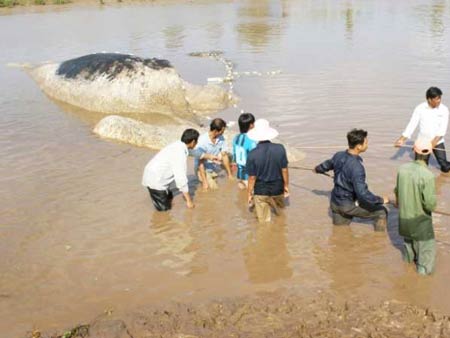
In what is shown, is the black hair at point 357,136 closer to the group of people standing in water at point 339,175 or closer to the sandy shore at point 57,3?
the group of people standing in water at point 339,175

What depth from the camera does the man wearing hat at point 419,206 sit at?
493 cm

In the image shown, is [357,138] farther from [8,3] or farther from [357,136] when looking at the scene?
[8,3]

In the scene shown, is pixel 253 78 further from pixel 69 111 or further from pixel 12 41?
pixel 12 41

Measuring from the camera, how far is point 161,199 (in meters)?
7.00

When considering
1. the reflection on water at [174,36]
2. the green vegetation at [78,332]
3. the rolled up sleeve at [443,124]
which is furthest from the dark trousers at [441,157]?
the reflection on water at [174,36]

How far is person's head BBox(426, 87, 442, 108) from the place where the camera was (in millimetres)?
7449

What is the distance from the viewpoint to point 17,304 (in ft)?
16.5

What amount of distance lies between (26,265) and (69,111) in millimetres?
7778

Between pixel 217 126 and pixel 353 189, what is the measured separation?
214 centimetres

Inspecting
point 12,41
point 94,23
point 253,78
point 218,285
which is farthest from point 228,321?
point 94,23

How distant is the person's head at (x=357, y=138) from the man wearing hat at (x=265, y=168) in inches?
32.6

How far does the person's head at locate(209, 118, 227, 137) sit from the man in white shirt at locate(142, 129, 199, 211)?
562 millimetres

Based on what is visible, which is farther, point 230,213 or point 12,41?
point 12,41

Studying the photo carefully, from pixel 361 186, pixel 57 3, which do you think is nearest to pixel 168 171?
pixel 361 186
